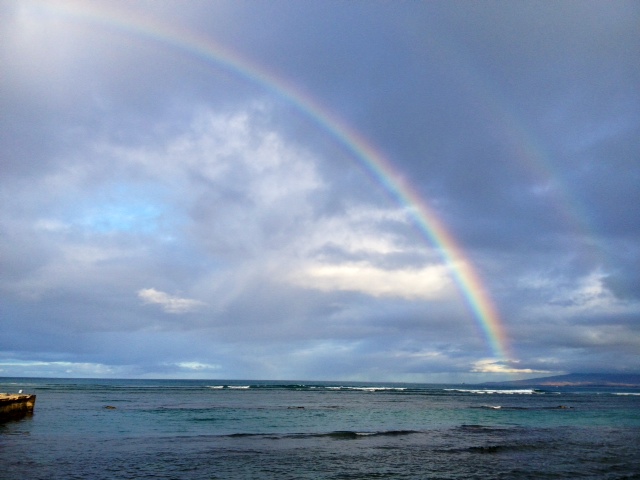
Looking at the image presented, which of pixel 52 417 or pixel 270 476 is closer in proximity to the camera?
pixel 270 476

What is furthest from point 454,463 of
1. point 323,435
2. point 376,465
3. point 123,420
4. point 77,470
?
point 123,420

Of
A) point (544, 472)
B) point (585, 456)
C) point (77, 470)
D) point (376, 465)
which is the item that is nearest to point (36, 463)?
point (77, 470)

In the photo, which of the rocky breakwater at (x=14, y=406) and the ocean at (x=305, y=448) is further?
the rocky breakwater at (x=14, y=406)

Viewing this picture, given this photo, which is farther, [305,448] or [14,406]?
[14,406]

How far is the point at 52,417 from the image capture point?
4966 centimetres

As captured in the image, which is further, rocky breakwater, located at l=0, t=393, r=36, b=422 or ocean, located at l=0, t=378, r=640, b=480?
rocky breakwater, located at l=0, t=393, r=36, b=422

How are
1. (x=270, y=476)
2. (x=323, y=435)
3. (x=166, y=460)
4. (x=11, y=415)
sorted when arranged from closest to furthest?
(x=270, y=476), (x=166, y=460), (x=323, y=435), (x=11, y=415)

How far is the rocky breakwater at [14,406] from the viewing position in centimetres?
4429

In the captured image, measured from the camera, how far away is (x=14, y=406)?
155 ft

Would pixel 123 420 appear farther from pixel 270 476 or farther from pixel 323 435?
pixel 270 476

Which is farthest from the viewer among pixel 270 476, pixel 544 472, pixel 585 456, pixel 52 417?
pixel 52 417

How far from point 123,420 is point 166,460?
960 inches

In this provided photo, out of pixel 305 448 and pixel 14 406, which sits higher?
pixel 14 406

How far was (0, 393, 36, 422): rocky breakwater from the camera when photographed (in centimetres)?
4429
